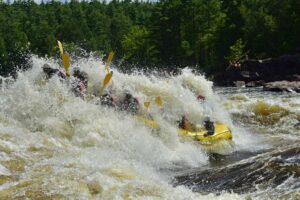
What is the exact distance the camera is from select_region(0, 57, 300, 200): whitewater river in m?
7.47

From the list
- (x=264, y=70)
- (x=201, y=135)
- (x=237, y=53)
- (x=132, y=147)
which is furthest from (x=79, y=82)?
(x=237, y=53)

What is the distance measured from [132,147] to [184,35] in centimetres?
4403

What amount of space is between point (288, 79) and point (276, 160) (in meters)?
25.9

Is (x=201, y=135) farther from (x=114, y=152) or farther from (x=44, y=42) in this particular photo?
(x=44, y=42)

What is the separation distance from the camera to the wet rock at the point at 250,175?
7.87 meters

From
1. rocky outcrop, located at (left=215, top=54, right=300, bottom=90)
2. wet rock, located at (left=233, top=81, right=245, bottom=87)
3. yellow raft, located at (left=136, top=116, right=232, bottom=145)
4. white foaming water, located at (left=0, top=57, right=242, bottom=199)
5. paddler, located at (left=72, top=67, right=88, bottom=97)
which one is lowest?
wet rock, located at (left=233, top=81, right=245, bottom=87)

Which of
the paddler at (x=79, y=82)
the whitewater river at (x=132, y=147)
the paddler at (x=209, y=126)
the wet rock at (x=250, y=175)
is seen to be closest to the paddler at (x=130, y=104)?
the whitewater river at (x=132, y=147)

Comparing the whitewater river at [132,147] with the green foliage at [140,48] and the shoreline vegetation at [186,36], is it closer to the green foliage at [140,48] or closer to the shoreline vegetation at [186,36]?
the shoreline vegetation at [186,36]

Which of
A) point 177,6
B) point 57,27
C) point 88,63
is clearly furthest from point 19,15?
point 88,63

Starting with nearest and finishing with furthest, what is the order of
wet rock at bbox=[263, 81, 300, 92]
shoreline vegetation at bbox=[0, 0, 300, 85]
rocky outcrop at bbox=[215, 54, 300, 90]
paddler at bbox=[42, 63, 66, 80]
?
1. paddler at bbox=[42, 63, 66, 80]
2. wet rock at bbox=[263, 81, 300, 92]
3. rocky outcrop at bbox=[215, 54, 300, 90]
4. shoreline vegetation at bbox=[0, 0, 300, 85]

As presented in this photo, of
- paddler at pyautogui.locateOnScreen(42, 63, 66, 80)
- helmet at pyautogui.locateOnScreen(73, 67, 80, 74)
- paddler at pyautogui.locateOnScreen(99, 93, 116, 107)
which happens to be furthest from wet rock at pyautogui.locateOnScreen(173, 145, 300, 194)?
helmet at pyautogui.locateOnScreen(73, 67, 80, 74)

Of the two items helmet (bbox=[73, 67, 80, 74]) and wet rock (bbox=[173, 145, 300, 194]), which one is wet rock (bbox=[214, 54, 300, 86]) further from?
wet rock (bbox=[173, 145, 300, 194])

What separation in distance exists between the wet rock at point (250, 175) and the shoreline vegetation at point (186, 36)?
21.5 meters

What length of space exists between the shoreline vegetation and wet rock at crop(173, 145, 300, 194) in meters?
21.5
